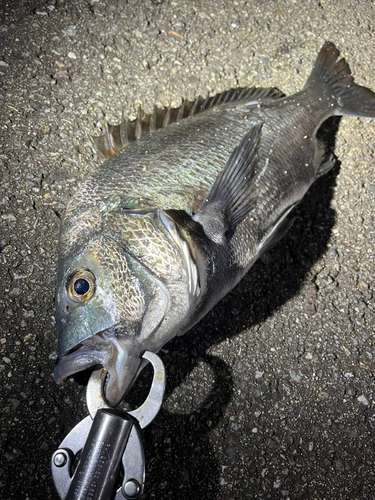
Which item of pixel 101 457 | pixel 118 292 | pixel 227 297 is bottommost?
pixel 227 297

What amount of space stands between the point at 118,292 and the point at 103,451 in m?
0.49

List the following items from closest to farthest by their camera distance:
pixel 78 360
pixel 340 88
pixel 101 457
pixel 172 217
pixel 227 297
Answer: pixel 101 457, pixel 78 360, pixel 172 217, pixel 227 297, pixel 340 88

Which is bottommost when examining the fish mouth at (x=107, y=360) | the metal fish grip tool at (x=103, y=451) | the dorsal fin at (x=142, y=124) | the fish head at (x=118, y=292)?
the metal fish grip tool at (x=103, y=451)

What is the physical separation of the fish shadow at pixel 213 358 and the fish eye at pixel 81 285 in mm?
696

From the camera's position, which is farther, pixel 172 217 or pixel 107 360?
pixel 172 217

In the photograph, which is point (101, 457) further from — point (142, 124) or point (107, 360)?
point (142, 124)

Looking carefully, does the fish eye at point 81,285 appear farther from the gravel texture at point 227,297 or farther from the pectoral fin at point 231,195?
the gravel texture at point 227,297

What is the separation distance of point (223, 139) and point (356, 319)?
121 centimetres

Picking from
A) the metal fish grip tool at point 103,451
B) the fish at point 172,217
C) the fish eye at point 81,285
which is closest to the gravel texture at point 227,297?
the fish at point 172,217

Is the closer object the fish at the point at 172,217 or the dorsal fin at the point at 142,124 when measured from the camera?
the fish at the point at 172,217

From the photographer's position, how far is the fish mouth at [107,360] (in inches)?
57.4

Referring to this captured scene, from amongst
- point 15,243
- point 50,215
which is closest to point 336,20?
point 50,215

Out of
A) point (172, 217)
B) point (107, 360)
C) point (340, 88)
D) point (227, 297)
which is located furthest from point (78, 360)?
point (340, 88)

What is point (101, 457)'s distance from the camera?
50.2 inches
